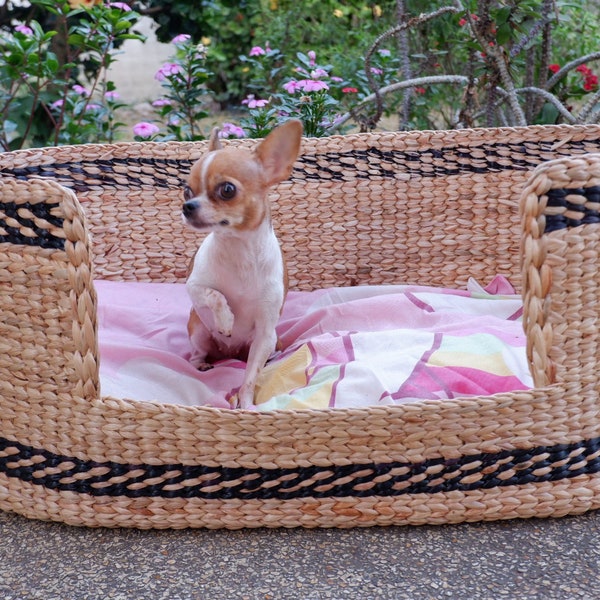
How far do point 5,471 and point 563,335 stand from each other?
4.12ft

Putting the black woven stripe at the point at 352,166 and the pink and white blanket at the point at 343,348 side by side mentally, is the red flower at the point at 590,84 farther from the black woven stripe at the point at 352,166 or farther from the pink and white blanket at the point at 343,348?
the pink and white blanket at the point at 343,348

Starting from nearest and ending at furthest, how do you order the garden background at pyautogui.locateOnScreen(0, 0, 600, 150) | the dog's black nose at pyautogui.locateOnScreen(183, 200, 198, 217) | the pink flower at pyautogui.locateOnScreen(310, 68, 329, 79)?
the dog's black nose at pyautogui.locateOnScreen(183, 200, 198, 217)
the garden background at pyautogui.locateOnScreen(0, 0, 600, 150)
the pink flower at pyautogui.locateOnScreen(310, 68, 329, 79)

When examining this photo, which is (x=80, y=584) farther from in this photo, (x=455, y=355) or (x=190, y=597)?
(x=455, y=355)

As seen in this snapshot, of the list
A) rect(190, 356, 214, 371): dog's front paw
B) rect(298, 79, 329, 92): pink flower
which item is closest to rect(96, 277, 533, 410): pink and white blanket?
rect(190, 356, 214, 371): dog's front paw

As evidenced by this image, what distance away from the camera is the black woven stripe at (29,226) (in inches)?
67.1

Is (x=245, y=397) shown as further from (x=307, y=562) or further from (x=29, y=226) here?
(x=29, y=226)

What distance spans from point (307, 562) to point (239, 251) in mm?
881

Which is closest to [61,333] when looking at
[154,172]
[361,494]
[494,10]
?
[361,494]

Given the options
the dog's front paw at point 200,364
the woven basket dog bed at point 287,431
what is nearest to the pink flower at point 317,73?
the dog's front paw at point 200,364

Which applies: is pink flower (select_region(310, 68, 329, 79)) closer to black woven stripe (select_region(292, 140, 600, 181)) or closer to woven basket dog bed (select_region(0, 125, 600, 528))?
black woven stripe (select_region(292, 140, 600, 181))

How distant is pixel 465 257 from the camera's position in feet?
9.60

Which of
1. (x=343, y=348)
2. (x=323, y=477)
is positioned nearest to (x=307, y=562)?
(x=323, y=477)

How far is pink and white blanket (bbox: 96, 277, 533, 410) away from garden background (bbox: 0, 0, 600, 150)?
0.93 meters

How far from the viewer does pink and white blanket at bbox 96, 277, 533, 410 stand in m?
2.08
